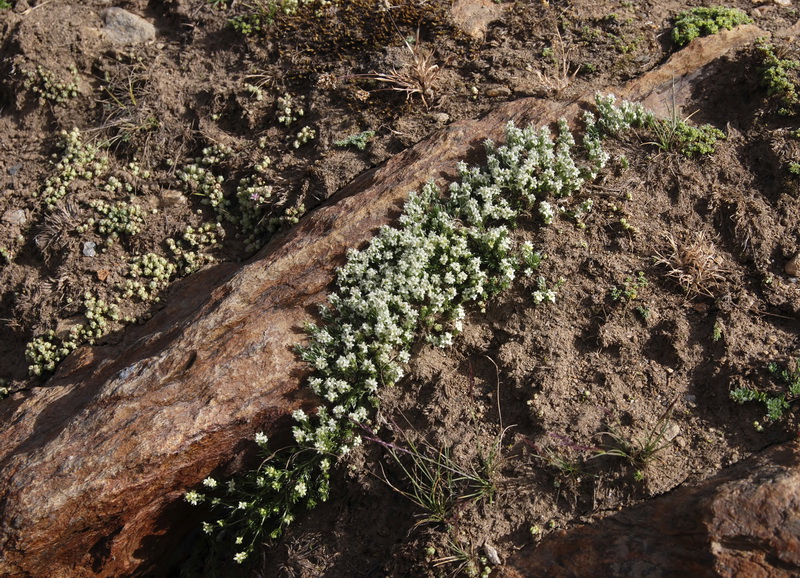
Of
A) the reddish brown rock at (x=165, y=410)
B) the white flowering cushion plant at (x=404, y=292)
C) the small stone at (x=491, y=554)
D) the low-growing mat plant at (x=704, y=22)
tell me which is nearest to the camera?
the small stone at (x=491, y=554)

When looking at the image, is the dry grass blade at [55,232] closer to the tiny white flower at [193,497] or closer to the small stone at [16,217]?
the small stone at [16,217]

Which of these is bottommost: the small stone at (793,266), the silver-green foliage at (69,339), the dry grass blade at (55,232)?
the silver-green foliage at (69,339)

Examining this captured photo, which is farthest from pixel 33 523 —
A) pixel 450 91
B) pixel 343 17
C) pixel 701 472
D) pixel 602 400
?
pixel 343 17

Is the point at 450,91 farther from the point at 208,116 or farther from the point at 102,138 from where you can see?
the point at 102,138

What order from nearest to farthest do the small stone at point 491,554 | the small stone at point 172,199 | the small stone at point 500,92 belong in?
the small stone at point 491,554, the small stone at point 500,92, the small stone at point 172,199

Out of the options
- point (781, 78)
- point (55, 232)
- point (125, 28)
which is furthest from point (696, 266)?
point (125, 28)

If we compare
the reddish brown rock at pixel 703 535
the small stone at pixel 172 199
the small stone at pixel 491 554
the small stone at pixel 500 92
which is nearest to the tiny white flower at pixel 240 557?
the small stone at pixel 491 554

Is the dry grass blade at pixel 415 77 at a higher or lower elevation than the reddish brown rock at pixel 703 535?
higher
